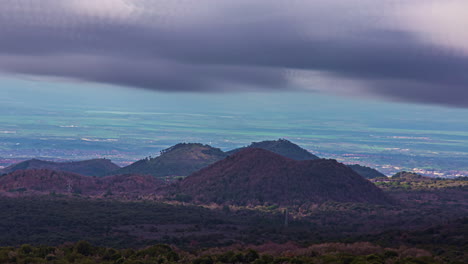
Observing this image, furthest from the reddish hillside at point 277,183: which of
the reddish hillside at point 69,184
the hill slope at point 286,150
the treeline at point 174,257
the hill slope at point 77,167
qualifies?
the hill slope at point 77,167

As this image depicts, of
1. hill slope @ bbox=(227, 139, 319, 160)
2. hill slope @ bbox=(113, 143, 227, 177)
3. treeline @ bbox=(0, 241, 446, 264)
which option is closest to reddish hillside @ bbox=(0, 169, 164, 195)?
hill slope @ bbox=(113, 143, 227, 177)

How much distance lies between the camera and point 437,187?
121188 mm

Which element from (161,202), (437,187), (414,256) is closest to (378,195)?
(437,187)

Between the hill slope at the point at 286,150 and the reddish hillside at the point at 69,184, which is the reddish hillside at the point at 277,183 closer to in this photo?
the reddish hillside at the point at 69,184

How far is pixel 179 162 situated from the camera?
16875cm

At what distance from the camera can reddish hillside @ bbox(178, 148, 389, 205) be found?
103750mm

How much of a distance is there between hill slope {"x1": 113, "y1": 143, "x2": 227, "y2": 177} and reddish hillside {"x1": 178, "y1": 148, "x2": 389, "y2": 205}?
4305cm

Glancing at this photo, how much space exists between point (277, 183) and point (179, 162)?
65485 mm

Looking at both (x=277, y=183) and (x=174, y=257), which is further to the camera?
(x=277, y=183)

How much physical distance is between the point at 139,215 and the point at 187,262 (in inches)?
1678

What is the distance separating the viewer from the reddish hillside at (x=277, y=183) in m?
104

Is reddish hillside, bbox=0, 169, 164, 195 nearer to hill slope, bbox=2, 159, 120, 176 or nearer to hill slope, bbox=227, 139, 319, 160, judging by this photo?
hill slope, bbox=2, 159, 120, 176

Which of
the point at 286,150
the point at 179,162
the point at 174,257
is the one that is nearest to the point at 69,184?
the point at 179,162

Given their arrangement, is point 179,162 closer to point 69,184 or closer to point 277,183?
point 69,184
